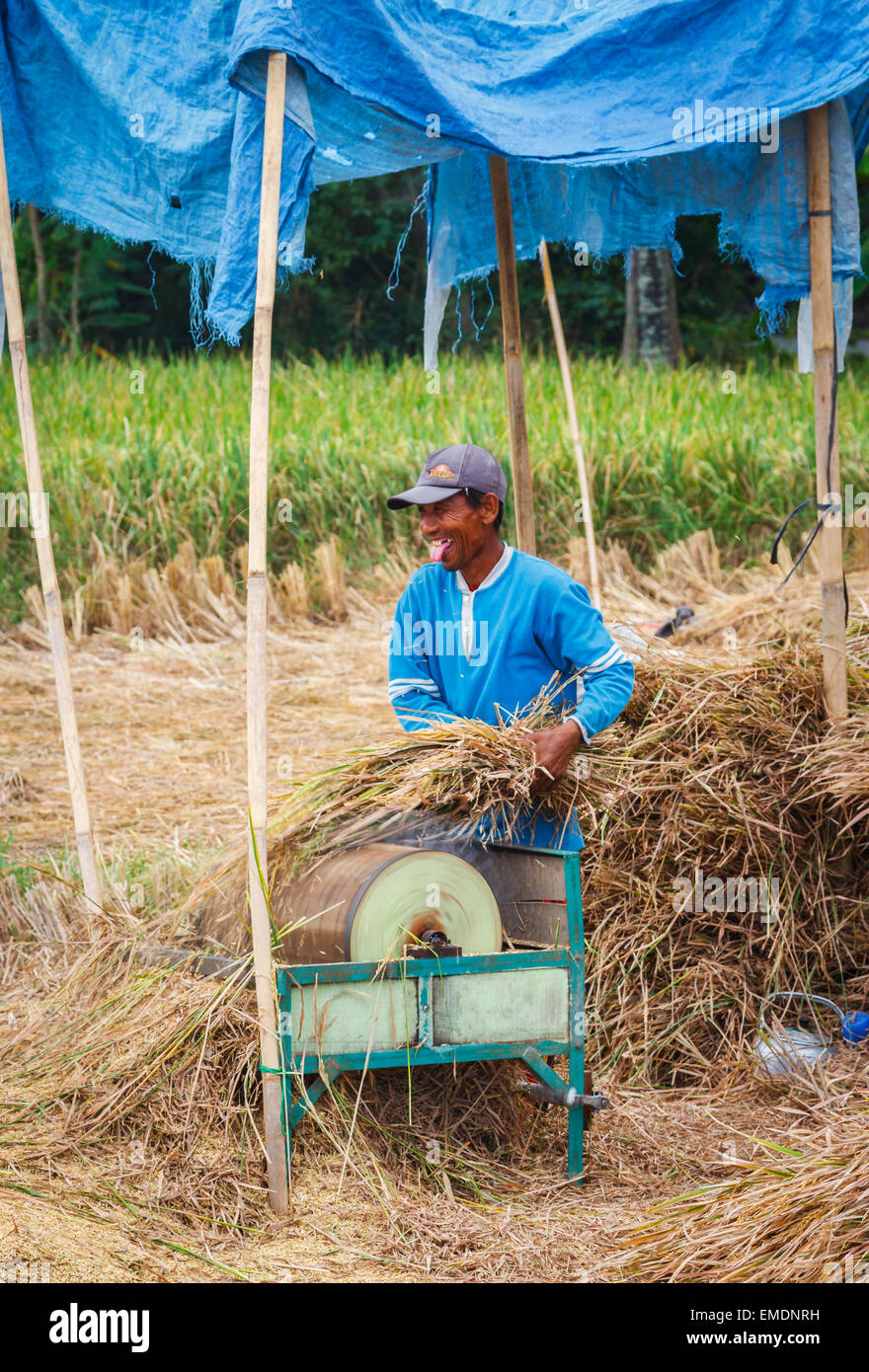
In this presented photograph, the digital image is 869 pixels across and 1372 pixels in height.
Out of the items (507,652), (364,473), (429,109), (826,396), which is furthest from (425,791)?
(364,473)

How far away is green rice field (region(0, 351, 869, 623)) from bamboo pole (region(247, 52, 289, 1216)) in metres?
5.55

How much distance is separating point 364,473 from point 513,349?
15.5 ft

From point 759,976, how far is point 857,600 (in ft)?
5.04

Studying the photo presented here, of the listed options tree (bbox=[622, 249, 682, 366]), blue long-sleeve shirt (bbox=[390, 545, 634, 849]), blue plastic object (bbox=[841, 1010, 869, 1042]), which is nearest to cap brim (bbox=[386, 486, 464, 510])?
blue long-sleeve shirt (bbox=[390, 545, 634, 849])

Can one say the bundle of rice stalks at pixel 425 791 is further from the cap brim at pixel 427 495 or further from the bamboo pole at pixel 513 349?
the bamboo pole at pixel 513 349

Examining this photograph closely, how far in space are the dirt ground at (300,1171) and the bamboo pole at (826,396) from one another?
1152 mm

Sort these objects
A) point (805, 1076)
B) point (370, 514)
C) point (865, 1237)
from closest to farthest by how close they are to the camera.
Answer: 1. point (865, 1237)
2. point (805, 1076)
3. point (370, 514)

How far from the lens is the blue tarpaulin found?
9.52 feet

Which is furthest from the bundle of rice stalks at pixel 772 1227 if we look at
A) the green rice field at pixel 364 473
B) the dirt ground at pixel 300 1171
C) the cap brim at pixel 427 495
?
the green rice field at pixel 364 473

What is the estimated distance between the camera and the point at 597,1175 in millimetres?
3078

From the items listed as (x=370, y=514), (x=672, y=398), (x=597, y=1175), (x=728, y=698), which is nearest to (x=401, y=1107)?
(x=597, y=1175)

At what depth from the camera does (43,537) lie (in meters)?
3.64

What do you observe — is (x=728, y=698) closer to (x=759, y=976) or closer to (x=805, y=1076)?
(x=759, y=976)

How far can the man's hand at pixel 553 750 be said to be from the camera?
118 inches
